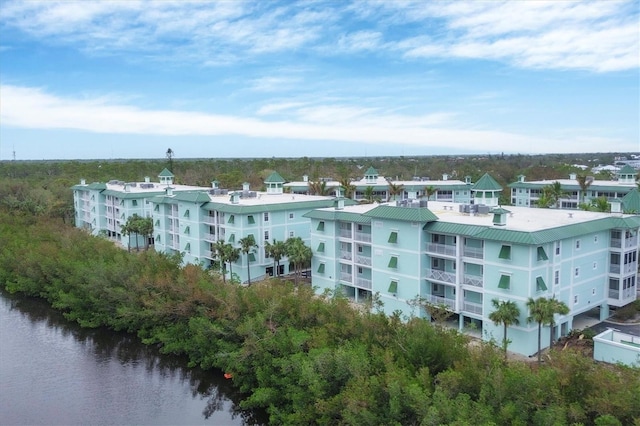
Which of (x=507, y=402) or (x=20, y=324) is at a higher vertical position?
(x=507, y=402)

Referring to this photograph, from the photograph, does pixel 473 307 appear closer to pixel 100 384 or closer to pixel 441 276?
pixel 441 276

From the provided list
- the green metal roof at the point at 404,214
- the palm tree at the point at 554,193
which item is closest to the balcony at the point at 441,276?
the green metal roof at the point at 404,214

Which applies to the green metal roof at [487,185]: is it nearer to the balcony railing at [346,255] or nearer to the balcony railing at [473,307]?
the balcony railing at [473,307]

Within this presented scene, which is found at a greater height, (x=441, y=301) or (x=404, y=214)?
(x=404, y=214)

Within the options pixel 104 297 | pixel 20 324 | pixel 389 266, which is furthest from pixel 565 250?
pixel 20 324

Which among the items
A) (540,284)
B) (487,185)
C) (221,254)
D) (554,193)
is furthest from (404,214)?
(554,193)

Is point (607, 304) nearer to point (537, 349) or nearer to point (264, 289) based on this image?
point (537, 349)

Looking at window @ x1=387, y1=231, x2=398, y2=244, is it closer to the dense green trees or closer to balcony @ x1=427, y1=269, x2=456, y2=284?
balcony @ x1=427, y1=269, x2=456, y2=284
